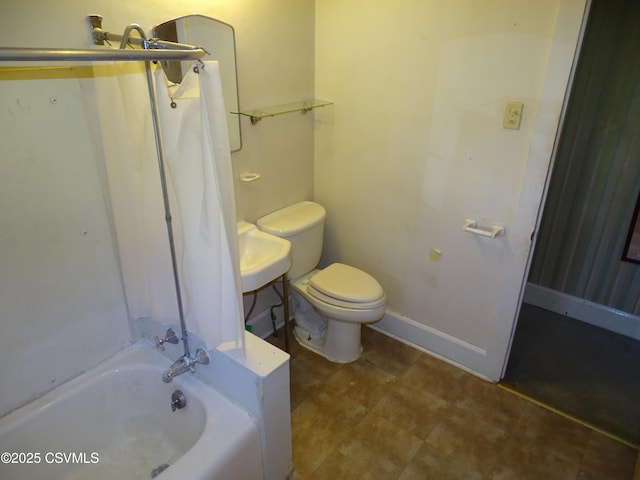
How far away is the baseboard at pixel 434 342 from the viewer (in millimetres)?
2295

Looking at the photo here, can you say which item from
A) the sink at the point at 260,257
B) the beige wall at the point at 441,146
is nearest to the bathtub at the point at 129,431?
the sink at the point at 260,257

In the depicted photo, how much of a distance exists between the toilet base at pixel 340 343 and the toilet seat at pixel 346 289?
176mm

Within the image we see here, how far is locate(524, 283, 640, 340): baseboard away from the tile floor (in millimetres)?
965

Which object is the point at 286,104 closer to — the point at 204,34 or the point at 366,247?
the point at 204,34

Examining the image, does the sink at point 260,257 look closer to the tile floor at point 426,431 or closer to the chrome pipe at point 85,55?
the tile floor at point 426,431

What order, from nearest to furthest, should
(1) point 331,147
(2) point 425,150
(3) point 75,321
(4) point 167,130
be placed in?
(4) point 167,130, (3) point 75,321, (2) point 425,150, (1) point 331,147

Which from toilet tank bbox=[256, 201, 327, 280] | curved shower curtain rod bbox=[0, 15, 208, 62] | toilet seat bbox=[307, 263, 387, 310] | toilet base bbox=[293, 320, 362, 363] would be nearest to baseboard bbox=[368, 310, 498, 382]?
toilet base bbox=[293, 320, 362, 363]

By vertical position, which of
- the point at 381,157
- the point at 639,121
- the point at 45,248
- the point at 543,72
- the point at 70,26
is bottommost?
the point at 45,248

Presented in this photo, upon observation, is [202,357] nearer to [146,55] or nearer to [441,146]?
[146,55]

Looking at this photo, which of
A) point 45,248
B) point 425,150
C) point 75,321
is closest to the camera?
point 45,248

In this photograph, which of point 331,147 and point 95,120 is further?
point 331,147

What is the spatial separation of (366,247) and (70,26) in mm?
1769

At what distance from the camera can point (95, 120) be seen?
4.91 feet

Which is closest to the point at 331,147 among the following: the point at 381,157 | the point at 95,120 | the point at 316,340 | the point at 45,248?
the point at 381,157
